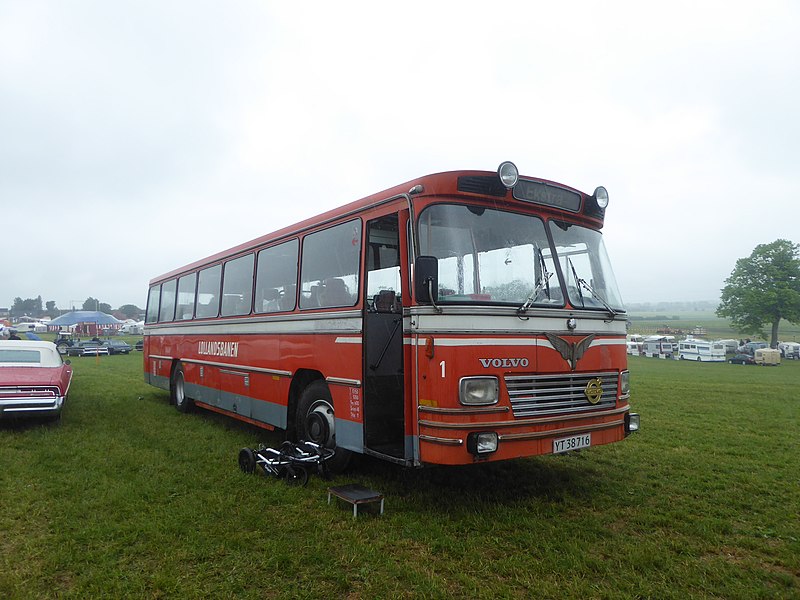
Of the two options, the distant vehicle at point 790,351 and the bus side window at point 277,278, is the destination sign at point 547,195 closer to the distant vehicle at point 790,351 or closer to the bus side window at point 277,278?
the bus side window at point 277,278

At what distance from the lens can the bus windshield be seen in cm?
562

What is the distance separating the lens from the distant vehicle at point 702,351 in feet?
156

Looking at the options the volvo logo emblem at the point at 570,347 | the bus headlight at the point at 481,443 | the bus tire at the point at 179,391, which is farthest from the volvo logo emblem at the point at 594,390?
the bus tire at the point at 179,391

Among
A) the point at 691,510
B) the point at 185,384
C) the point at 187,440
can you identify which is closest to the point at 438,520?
the point at 691,510

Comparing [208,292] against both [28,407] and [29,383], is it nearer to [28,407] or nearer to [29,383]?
[29,383]

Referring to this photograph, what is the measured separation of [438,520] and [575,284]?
2.79m

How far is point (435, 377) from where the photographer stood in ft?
17.7

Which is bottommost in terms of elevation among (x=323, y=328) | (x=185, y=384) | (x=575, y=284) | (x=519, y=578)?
(x=519, y=578)

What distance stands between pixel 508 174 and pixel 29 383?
847 cm

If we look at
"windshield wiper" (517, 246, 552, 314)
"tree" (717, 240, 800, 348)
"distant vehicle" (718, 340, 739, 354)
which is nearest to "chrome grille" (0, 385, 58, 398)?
"windshield wiper" (517, 246, 552, 314)

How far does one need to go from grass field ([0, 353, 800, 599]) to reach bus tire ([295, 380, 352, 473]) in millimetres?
295

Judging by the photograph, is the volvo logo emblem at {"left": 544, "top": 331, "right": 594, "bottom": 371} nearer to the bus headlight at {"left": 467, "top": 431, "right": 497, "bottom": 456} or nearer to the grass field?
the bus headlight at {"left": 467, "top": 431, "right": 497, "bottom": 456}

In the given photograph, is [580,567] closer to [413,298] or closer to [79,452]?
[413,298]

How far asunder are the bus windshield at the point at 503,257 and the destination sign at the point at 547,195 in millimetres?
200
